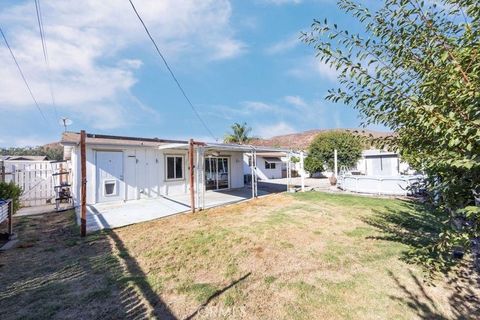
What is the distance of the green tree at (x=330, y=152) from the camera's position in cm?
2609

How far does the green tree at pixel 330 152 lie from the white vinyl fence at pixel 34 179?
24098mm

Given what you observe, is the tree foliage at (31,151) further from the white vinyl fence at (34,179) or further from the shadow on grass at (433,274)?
the shadow on grass at (433,274)

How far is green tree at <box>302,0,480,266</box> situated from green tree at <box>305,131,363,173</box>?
2426cm

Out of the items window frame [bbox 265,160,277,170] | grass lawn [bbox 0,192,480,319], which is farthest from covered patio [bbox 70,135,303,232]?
window frame [bbox 265,160,277,170]

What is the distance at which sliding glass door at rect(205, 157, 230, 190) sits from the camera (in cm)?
1563

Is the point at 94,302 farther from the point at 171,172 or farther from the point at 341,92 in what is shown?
the point at 171,172

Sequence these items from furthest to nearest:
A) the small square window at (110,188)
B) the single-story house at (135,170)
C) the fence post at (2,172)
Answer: the small square window at (110,188) → the single-story house at (135,170) → the fence post at (2,172)

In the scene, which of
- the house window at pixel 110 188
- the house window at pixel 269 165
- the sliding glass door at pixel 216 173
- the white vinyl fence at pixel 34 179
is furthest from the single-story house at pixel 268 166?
the white vinyl fence at pixel 34 179

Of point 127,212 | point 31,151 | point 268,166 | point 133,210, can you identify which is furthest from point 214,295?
point 31,151

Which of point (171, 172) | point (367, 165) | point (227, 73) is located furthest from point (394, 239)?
point (367, 165)

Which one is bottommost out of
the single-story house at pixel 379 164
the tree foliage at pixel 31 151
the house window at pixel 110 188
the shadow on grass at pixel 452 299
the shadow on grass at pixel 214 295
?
the shadow on grass at pixel 452 299

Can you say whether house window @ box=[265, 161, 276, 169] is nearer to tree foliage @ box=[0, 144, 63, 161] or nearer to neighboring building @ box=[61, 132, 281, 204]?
neighboring building @ box=[61, 132, 281, 204]

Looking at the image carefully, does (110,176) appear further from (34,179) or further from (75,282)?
(75,282)

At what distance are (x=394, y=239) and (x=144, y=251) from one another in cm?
584
